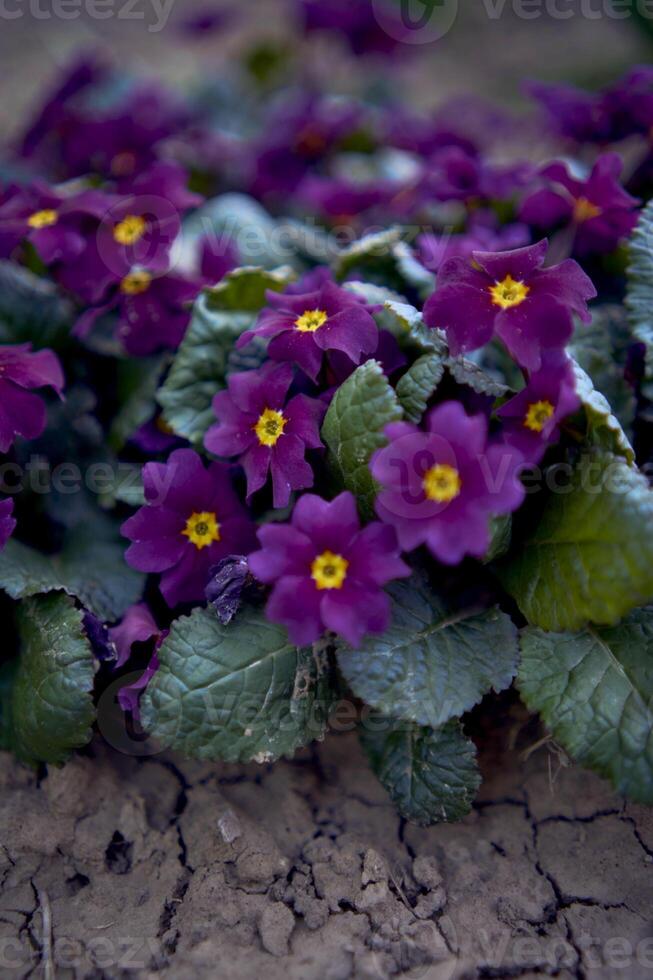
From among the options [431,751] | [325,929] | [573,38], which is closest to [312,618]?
[431,751]

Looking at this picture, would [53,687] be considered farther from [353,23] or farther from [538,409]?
[353,23]

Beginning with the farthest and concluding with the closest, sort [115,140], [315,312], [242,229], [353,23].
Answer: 1. [353,23]
2. [115,140]
3. [242,229]
4. [315,312]

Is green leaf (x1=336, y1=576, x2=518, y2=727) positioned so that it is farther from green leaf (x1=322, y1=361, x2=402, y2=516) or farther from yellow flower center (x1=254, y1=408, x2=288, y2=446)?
yellow flower center (x1=254, y1=408, x2=288, y2=446)

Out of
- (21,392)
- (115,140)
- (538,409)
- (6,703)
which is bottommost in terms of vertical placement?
(6,703)

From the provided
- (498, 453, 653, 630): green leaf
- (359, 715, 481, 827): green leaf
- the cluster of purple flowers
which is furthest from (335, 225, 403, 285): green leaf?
(359, 715, 481, 827): green leaf

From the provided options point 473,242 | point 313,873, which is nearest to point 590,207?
point 473,242

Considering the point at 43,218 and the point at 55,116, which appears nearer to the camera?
the point at 43,218

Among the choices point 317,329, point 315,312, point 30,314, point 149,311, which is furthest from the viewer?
point 30,314

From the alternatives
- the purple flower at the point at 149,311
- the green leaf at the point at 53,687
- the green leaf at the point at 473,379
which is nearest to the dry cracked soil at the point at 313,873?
the green leaf at the point at 53,687
